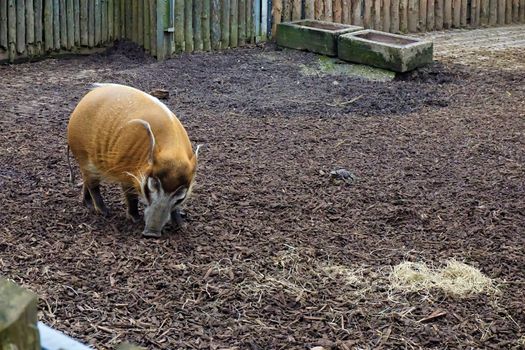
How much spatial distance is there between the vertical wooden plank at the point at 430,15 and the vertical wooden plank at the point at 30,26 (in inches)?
209

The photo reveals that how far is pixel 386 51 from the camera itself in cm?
866

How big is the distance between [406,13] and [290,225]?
24.3ft

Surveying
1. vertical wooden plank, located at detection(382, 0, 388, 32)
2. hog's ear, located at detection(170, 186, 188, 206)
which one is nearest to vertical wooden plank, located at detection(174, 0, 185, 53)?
vertical wooden plank, located at detection(382, 0, 388, 32)

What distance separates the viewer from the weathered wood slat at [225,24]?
32.4 ft

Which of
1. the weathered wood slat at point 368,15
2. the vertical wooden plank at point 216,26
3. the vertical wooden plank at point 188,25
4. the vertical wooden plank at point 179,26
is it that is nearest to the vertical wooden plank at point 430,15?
the weathered wood slat at point 368,15

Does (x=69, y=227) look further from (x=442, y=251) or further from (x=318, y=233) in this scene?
(x=442, y=251)

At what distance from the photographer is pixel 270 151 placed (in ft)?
19.9

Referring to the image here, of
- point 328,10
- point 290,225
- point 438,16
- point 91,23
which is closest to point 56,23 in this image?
point 91,23

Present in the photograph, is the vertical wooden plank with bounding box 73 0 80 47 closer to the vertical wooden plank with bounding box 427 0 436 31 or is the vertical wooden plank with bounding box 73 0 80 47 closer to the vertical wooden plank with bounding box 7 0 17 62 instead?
the vertical wooden plank with bounding box 7 0 17 62

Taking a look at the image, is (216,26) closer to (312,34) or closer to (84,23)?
(312,34)

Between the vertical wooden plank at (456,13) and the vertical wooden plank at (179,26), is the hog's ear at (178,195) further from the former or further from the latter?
the vertical wooden plank at (456,13)

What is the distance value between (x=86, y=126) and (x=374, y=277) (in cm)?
166

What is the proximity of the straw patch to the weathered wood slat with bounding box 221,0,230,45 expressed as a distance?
625 cm

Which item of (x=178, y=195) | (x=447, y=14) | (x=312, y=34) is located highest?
(x=447, y=14)
